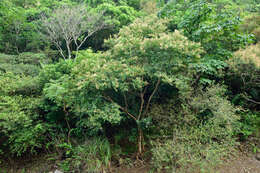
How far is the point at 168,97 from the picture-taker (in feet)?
20.5

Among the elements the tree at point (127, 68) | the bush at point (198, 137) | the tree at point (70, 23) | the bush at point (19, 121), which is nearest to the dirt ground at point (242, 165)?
the bush at point (198, 137)

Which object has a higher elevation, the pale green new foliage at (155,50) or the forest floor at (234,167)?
the pale green new foliage at (155,50)

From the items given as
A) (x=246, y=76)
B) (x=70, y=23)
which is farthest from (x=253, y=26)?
(x=70, y=23)

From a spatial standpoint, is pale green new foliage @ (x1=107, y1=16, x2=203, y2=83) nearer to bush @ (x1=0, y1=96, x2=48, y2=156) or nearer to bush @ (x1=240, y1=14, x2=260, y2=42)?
bush @ (x1=240, y1=14, x2=260, y2=42)

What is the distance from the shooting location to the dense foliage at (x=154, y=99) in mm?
4273

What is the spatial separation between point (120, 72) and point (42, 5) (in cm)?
1553

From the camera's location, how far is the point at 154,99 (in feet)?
20.8

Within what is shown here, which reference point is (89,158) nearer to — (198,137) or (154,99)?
(154,99)

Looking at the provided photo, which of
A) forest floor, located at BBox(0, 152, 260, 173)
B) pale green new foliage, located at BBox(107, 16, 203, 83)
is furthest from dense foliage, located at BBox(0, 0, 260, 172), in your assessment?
forest floor, located at BBox(0, 152, 260, 173)

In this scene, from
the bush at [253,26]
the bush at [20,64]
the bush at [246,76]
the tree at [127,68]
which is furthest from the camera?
the bush at [20,64]

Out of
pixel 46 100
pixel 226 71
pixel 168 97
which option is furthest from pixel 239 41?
pixel 46 100

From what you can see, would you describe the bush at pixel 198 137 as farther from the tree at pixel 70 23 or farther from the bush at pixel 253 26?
the tree at pixel 70 23

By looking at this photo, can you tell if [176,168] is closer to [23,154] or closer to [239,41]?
[239,41]

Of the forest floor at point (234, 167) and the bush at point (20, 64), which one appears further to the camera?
the bush at point (20, 64)
